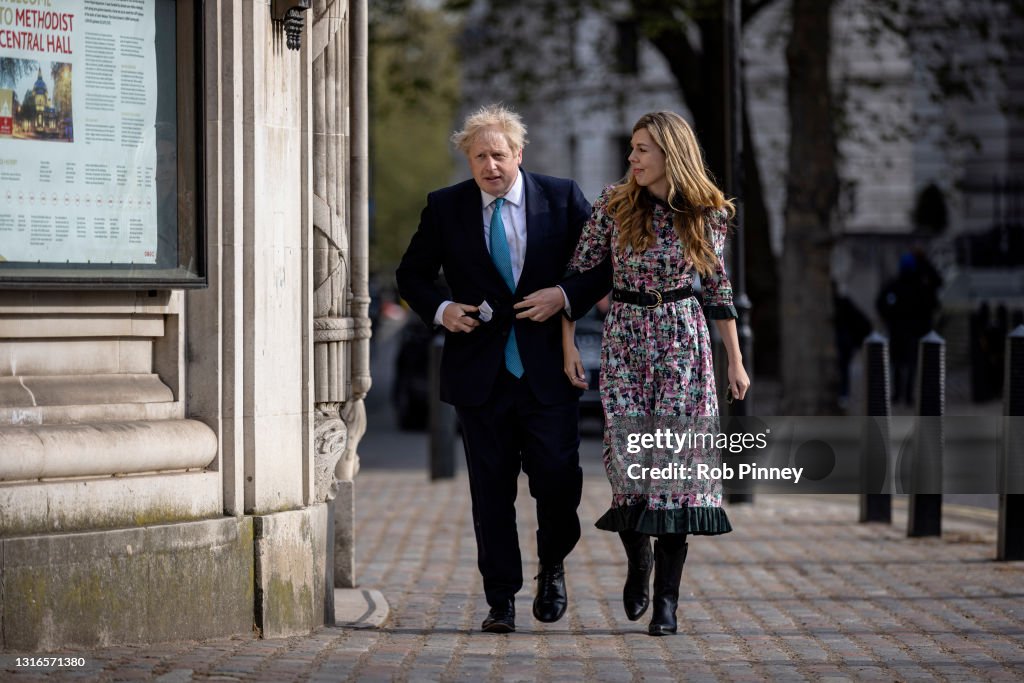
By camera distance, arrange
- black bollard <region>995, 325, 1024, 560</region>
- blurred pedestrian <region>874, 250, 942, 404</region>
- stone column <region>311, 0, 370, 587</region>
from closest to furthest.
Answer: stone column <region>311, 0, 370, 587</region> → black bollard <region>995, 325, 1024, 560</region> → blurred pedestrian <region>874, 250, 942, 404</region>

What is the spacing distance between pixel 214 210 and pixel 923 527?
5.32 m

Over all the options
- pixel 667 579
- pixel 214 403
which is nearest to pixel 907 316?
pixel 667 579

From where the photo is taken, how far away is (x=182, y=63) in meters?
6.33

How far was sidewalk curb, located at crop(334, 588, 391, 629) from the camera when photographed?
22.9ft

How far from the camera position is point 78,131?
6.10 m

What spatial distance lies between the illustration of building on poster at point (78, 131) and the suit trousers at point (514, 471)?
1456 millimetres

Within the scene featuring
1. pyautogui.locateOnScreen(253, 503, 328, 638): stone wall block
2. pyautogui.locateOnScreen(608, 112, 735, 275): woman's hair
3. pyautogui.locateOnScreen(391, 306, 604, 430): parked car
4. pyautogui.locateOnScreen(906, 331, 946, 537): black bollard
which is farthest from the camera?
pyautogui.locateOnScreen(391, 306, 604, 430): parked car

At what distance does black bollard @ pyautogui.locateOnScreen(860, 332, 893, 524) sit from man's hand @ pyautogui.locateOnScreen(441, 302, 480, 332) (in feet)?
14.5

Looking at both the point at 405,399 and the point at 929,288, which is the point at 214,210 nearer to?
the point at 405,399

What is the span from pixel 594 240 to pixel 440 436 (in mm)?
7022

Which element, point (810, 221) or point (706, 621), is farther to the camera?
point (810, 221)

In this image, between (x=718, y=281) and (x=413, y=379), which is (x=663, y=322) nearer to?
(x=718, y=281)
